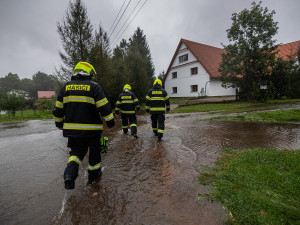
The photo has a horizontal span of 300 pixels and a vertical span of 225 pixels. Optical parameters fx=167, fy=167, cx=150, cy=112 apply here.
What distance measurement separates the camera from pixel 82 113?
255 centimetres

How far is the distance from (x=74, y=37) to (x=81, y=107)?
1372 cm

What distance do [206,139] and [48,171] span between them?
402cm

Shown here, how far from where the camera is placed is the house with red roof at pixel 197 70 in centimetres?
2198

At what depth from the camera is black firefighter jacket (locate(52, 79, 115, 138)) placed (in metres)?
2.54

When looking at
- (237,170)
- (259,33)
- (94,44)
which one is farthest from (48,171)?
(259,33)

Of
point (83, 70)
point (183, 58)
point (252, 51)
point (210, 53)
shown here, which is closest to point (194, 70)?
point (183, 58)

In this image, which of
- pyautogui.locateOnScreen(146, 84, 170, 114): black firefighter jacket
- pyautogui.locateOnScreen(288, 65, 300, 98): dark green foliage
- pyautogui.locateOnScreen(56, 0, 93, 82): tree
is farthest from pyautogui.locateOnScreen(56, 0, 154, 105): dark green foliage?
pyautogui.locateOnScreen(288, 65, 300, 98): dark green foliage

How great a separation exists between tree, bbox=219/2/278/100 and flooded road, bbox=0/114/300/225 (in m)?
13.1

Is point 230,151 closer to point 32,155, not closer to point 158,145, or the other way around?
point 158,145

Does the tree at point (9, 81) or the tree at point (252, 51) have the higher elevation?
the tree at point (9, 81)

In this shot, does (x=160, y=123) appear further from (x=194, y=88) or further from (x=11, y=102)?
(x=194, y=88)

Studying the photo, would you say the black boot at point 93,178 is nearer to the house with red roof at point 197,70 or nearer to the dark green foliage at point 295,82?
the house with red roof at point 197,70

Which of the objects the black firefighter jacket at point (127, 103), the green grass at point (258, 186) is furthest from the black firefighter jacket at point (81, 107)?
the black firefighter jacket at point (127, 103)

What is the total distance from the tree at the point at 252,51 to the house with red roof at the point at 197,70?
16.0 feet
